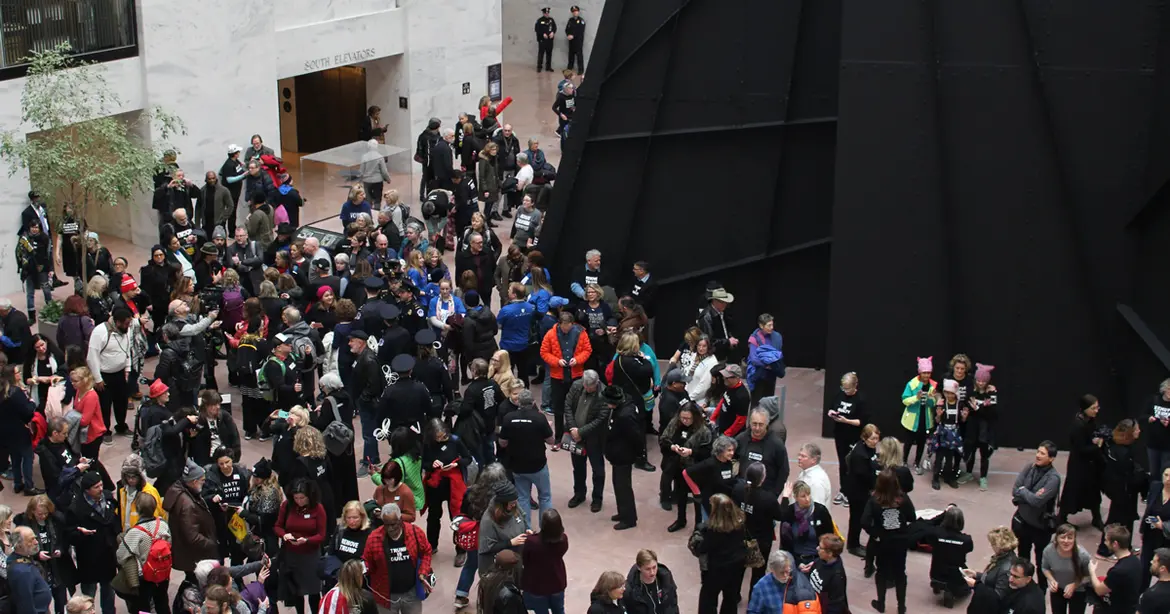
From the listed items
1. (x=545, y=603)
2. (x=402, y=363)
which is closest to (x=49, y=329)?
(x=402, y=363)

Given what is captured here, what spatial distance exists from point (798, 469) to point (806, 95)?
4863mm

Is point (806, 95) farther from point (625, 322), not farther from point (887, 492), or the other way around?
point (887, 492)

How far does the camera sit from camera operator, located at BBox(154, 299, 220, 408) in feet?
A: 48.8

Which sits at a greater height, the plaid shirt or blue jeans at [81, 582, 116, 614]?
the plaid shirt

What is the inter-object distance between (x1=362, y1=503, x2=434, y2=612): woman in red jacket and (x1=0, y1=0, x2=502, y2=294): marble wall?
11.4 meters

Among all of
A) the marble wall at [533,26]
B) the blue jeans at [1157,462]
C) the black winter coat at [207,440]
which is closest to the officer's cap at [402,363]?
the black winter coat at [207,440]

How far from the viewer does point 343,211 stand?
787 inches

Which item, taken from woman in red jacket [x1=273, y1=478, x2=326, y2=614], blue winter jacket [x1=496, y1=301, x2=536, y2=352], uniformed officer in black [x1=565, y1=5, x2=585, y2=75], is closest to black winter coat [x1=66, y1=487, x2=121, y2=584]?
woman in red jacket [x1=273, y1=478, x2=326, y2=614]

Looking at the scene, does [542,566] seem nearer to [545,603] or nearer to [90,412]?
[545,603]

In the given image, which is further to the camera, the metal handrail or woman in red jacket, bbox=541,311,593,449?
the metal handrail

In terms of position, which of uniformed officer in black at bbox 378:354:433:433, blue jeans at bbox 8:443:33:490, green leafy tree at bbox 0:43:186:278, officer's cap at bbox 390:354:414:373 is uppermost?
green leafy tree at bbox 0:43:186:278

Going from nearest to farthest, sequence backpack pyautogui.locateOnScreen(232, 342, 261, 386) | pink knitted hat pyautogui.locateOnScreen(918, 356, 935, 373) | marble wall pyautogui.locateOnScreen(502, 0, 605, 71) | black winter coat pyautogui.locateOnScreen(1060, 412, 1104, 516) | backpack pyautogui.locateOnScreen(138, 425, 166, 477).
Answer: backpack pyautogui.locateOnScreen(138, 425, 166, 477) → black winter coat pyautogui.locateOnScreen(1060, 412, 1104, 516) → pink knitted hat pyautogui.locateOnScreen(918, 356, 935, 373) → backpack pyautogui.locateOnScreen(232, 342, 261, 386) → marble wall pyautogui.locateOnScreen(502, 0, 605, 71)

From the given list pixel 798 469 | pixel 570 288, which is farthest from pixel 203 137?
pixel 798 469

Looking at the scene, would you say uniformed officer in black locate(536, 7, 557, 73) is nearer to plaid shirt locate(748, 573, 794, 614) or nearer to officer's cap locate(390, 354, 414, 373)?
officer's cap locate(390, 354, 414, 373)
